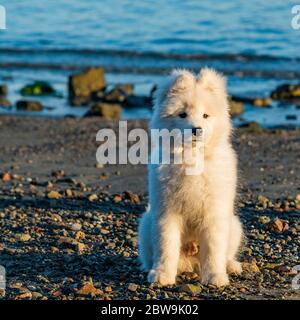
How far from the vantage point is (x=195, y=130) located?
5.71 m

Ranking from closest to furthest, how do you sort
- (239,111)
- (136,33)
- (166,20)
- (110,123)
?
(110,123)
(239,111)
(136,33)
(166,20)

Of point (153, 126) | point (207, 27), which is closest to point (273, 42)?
point (207, 27)

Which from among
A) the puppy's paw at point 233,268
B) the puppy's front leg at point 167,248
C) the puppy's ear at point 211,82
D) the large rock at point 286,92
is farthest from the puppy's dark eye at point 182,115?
the large rock at point 286,92

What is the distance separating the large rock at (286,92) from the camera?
18.4 metres

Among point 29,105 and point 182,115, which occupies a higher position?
point 182,115

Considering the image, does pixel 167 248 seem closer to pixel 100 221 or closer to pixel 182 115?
pixel 182 115

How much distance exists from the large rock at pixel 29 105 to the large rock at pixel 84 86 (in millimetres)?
1483

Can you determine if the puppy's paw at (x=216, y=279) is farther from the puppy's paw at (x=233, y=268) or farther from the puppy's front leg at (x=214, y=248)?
the puppy's paw at (x=233, y=268)

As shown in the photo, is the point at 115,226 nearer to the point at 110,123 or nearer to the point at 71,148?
the point at 71,148

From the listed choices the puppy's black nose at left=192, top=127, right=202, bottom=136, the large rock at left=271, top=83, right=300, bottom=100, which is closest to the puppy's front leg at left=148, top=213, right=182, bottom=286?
the puppy's black nose at left=192, top=127, right=202, bottom=136

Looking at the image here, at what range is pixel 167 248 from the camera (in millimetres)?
5957

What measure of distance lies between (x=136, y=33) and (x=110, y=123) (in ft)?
43.8

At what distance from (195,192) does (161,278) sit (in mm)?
660

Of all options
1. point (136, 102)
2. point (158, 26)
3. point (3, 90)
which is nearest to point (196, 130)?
point (136, 102)
